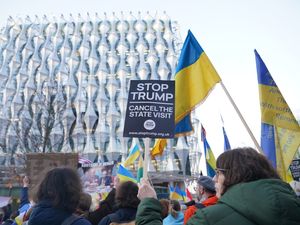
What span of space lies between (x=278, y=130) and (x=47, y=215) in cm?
426

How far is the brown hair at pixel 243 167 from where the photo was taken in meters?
1.98

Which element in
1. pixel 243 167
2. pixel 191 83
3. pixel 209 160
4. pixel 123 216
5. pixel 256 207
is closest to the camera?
pixel 256 207

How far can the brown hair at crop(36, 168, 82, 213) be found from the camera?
279cm

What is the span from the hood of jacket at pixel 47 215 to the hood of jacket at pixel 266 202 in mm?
1366

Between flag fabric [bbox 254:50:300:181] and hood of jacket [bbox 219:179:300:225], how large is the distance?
4.22m

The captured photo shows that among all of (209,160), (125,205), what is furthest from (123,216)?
(209,160)

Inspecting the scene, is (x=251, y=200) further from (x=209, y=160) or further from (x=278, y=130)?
(x=209, y=160)

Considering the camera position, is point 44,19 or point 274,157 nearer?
point 274,157

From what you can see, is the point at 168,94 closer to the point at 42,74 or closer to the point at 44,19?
the point at 42,74

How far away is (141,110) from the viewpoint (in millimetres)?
4246

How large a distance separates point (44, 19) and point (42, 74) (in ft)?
43.6

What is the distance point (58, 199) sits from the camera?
2.77 meters

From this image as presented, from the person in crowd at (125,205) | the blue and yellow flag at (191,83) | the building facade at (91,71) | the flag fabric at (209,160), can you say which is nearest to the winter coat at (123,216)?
the person in crowd at (125,205)

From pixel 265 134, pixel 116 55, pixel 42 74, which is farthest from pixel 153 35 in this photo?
pixel 265 134
